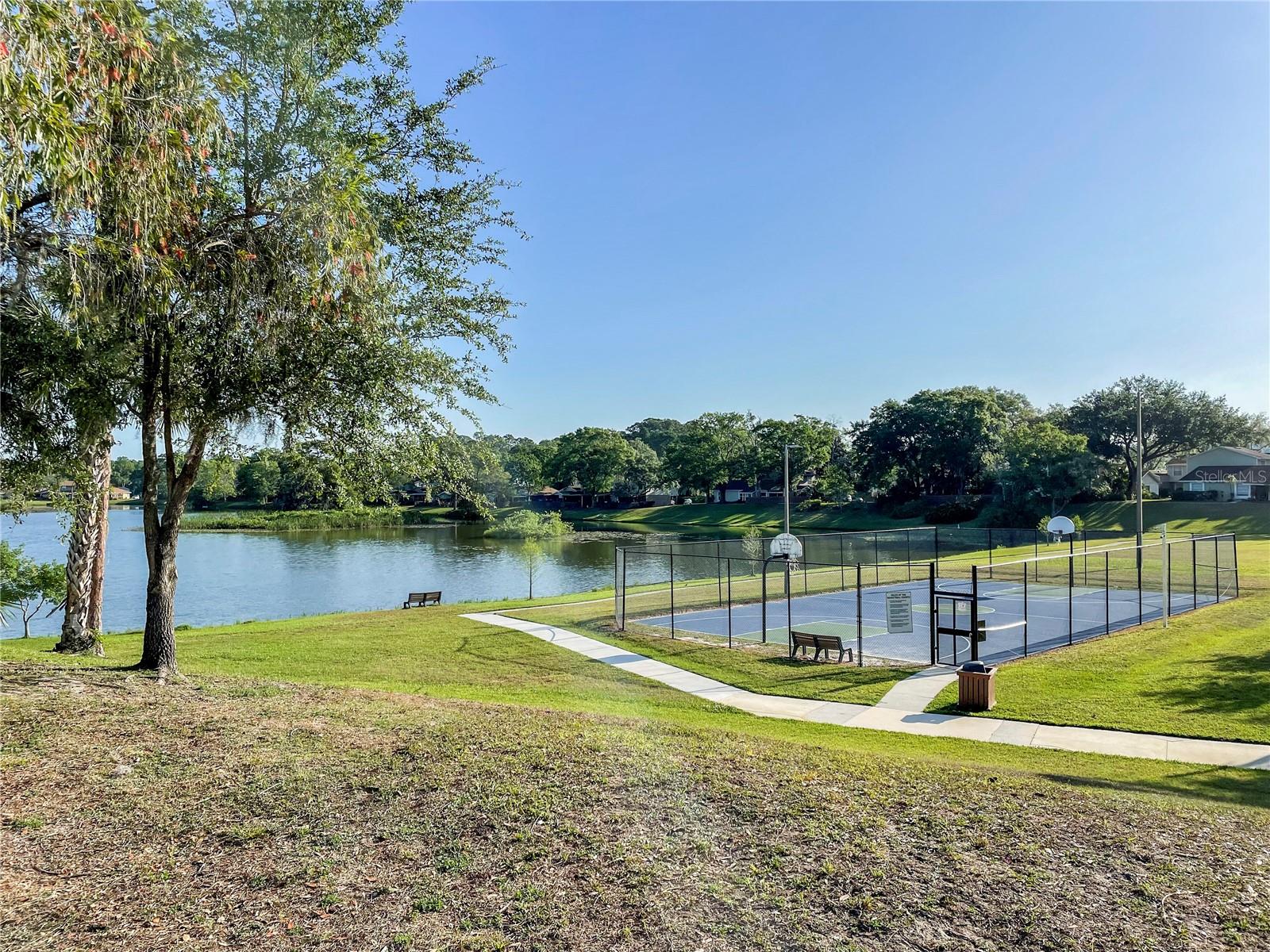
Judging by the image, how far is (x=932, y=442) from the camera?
258 ft

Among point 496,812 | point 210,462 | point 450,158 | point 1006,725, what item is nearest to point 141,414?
point 210,462

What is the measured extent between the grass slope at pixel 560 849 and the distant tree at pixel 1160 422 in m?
74.0

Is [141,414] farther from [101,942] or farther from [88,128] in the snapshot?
[101,942]

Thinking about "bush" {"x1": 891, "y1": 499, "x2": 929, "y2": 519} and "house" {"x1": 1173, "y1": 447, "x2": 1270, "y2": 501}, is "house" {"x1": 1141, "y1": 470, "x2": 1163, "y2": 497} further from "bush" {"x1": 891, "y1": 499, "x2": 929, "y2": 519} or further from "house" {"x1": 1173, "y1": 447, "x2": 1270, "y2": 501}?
"bush" {"x1": 891, "y1": 499, "x2": 929, "y2": 519}

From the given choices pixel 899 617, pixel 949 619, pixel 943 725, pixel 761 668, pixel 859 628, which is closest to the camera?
pixel 943 725

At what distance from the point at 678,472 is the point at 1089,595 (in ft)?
234

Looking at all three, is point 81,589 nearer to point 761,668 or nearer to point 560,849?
point 761,668

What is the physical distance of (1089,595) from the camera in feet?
90.5

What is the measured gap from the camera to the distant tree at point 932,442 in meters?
75.8

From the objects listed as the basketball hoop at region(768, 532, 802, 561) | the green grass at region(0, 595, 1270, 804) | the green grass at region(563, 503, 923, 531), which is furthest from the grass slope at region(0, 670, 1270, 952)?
the green grass at region(563, 503, 923, 531)

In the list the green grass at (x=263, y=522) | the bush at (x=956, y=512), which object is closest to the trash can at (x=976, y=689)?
the bush at (x=956, y=512)

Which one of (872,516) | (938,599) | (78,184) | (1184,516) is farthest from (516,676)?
(872,516)

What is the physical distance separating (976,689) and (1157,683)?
13.2ft

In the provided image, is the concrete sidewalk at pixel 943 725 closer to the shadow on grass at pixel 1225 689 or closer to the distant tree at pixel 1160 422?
the shadow on grass at pixel 1225 689
